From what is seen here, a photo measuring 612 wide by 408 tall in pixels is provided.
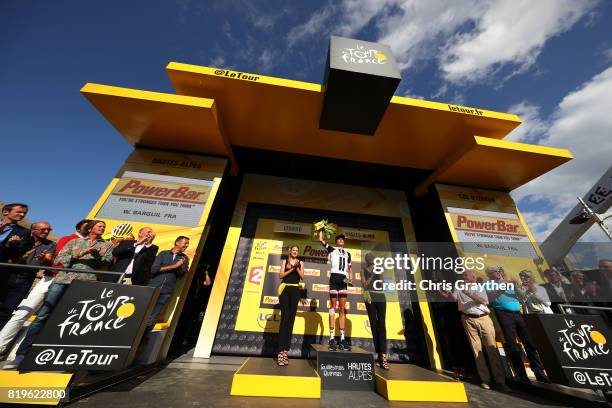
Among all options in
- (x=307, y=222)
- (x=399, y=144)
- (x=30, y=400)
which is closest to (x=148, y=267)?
(x=30, y=400)

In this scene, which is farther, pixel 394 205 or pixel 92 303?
pixel 394 205

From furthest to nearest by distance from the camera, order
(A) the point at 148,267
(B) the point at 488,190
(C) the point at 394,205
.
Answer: (C) the point at 394,205 < (B) the point at 488,190 < (A) the point at 148,267

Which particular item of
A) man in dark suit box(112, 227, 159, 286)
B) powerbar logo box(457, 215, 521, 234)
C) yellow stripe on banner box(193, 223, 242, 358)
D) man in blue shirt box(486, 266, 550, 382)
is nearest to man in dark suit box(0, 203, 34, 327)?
man in dark suit box(112, 227, 159, 286)

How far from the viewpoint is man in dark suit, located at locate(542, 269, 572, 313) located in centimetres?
451

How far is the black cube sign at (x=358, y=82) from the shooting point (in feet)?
13.9

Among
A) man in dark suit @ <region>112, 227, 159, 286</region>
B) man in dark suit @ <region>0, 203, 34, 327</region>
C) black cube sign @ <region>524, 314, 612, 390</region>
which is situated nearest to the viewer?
black cube sign @ <region>524, 314, 612, 390</region>

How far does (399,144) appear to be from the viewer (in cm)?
563

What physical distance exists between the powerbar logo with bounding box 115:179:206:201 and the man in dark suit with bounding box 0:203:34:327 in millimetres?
1777

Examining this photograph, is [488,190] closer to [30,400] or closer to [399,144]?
[399,144]

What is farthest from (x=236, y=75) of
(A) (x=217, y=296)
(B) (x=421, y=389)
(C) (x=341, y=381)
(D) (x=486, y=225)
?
(D) (x=486, y=225)

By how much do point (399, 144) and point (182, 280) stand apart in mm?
5856

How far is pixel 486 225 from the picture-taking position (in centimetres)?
554

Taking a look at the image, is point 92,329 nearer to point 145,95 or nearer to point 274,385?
point 274,385

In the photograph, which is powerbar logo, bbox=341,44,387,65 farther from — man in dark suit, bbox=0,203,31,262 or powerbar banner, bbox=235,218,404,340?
man in dark suit, bbox=0,203,31,262
